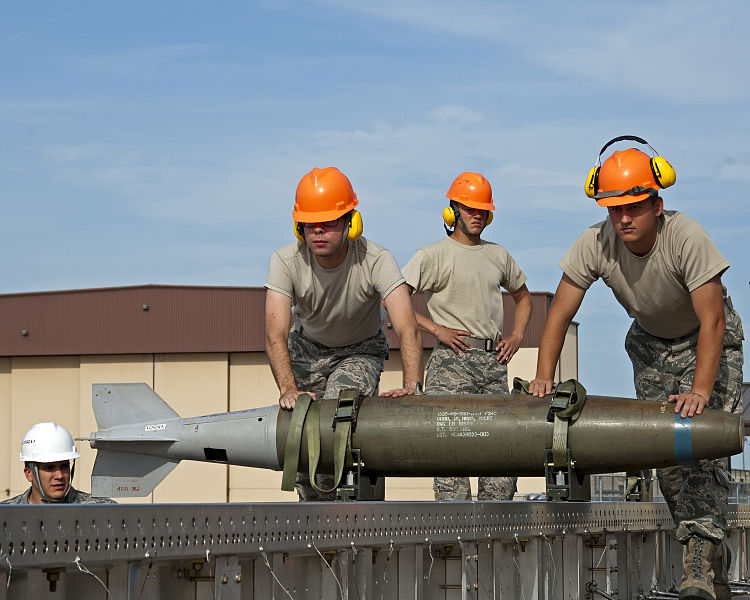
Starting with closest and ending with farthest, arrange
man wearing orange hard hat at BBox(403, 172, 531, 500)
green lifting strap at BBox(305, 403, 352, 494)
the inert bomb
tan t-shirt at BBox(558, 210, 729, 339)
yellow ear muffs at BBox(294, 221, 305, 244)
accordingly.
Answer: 1. tan t-shirt at BBox(558, 210, 729, 339)
2. the inert bomb
3. green lifting strap at BBox(305, 403, 352, 494)
4. yellow ear muffs at BBox(294, 221, 305, 244)
5. man wearing orange hard hat at BBox(403, 172, 531, 500)

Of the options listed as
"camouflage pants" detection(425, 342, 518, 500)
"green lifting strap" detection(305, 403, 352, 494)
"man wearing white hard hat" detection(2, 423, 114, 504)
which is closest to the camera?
Result: "man wearing white hard hat" detection(2, 423, 114, 504)

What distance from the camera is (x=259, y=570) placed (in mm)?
4730

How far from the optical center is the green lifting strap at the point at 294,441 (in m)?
7.84

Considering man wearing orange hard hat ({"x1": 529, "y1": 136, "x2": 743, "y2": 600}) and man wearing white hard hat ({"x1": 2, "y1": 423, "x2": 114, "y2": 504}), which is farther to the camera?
man wearing orange hard hat ({"x1": 529, "y1": 136, "x2": 743, "y2": 600})

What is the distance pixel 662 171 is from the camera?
23.9ft

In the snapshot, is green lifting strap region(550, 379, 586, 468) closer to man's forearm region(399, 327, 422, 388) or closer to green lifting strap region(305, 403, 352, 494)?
man's forearm region(399, 327, 422, 388)

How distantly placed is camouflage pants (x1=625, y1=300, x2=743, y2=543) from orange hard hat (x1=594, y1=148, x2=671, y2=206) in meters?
1.11

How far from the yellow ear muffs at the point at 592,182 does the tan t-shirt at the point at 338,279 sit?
1500 millimetres

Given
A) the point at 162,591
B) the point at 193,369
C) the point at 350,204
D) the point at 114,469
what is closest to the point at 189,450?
the point at 114,469

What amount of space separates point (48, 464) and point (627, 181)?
12.5 feet

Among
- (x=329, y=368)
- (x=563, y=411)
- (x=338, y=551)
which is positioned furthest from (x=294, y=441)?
(x=338, y=551)

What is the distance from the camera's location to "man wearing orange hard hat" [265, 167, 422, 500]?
7973 mm

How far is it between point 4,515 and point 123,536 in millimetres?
562

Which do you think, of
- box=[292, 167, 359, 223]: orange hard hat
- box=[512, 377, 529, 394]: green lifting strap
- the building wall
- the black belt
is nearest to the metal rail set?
box=[512, 377, 529, 394]: green lifting strap
